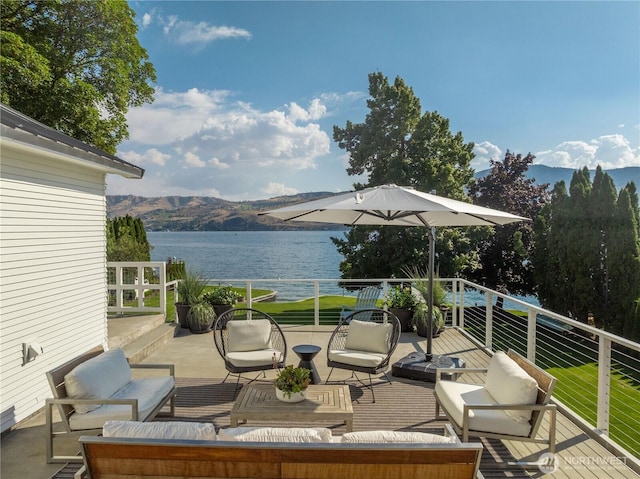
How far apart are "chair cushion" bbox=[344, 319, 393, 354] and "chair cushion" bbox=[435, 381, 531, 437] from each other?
1262 millimetres

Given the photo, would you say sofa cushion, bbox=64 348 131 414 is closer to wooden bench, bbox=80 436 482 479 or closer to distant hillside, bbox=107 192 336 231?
wooden bench, bbox=80 436 482 479

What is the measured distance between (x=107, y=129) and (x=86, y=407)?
10.3 metres

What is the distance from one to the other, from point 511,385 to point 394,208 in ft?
6.04

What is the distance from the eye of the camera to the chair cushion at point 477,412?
3250mm

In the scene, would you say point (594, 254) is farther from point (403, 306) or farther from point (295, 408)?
point (295, 408)

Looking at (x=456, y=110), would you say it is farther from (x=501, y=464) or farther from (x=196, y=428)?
(x=196, y=428)

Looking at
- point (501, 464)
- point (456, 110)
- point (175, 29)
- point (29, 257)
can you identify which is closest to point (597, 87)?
point (456, 110)

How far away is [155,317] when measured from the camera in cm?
782

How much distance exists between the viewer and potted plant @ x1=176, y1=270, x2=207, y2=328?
7.99 metres

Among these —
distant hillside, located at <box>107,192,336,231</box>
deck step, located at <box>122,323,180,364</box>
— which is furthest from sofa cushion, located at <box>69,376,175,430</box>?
distant hillside, located at <box>107,192,336,231</box>

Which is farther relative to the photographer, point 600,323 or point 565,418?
point 600,323

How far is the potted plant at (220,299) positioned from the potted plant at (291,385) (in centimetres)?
463

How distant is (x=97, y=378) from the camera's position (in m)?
3.49
